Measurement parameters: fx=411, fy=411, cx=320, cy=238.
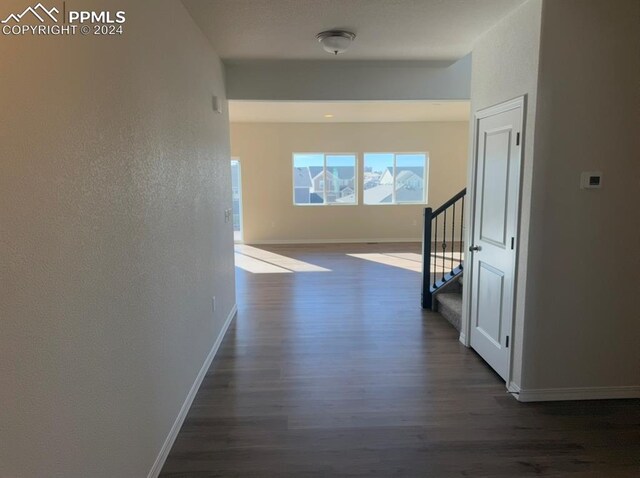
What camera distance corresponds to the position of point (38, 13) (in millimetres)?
1216

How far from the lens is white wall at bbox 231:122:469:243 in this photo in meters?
9.11

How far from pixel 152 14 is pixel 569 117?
2418mm

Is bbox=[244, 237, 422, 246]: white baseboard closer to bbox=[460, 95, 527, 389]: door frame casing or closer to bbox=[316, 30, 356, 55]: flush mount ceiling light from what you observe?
bbox=[460, 95, 527, 389]: door frame casing

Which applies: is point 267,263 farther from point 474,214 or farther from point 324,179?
point 474,214

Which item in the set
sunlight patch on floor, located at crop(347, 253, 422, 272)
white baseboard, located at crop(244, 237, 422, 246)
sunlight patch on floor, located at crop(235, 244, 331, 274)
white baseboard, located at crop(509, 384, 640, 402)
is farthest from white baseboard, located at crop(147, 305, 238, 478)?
white baseboard, located at crop(244, 237, 422, 246)

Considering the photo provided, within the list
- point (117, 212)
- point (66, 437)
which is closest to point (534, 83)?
point (117, 212)

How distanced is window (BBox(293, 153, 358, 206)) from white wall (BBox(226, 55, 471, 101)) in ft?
16.7

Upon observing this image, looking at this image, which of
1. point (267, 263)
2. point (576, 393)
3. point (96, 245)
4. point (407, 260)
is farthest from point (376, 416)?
point (407, 260)

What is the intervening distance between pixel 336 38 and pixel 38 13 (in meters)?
2.26

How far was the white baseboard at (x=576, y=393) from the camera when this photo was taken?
2709 mm

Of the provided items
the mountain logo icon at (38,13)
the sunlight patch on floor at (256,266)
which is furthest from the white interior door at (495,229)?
the sunlight patch on floor at (256,266)

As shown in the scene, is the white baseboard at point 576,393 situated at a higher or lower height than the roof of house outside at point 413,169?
lower

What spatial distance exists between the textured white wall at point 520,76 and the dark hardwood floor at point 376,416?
0.43 meters

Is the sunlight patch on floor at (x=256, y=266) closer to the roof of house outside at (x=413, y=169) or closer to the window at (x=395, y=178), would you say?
the window at (x=395, y=178)
